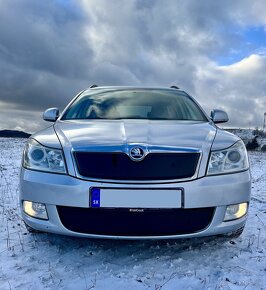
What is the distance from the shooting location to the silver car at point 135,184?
2.54 metres

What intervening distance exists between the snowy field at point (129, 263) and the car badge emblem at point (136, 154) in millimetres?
809

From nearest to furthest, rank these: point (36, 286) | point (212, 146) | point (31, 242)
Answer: point (36, 286) < point (212, 146) < point (31, 242)

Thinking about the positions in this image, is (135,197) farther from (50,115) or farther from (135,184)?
(50,115)

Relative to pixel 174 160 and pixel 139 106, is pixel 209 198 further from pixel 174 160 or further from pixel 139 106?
pixel 139 106

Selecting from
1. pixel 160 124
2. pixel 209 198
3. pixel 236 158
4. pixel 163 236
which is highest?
pixel 160 124

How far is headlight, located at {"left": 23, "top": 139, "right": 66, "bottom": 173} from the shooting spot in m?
2.73

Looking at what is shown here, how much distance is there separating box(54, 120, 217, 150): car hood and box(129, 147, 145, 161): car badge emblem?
8 cm

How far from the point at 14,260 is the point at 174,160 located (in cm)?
146

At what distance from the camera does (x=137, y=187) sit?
2518 mm

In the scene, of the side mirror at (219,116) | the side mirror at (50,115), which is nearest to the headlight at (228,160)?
the side mirror at (219,116)

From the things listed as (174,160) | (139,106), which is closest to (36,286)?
(174,160)

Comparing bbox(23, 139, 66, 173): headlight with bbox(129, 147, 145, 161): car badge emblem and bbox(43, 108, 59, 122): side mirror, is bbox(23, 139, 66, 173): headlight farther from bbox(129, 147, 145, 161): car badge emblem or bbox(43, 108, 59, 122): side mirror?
bbox(43, 108, 59, 122): side mirror

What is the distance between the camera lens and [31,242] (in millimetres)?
3268

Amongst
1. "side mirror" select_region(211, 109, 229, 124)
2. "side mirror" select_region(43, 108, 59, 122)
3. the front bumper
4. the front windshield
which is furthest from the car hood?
"side mirror" select_region(211, 109, 229, 124)
